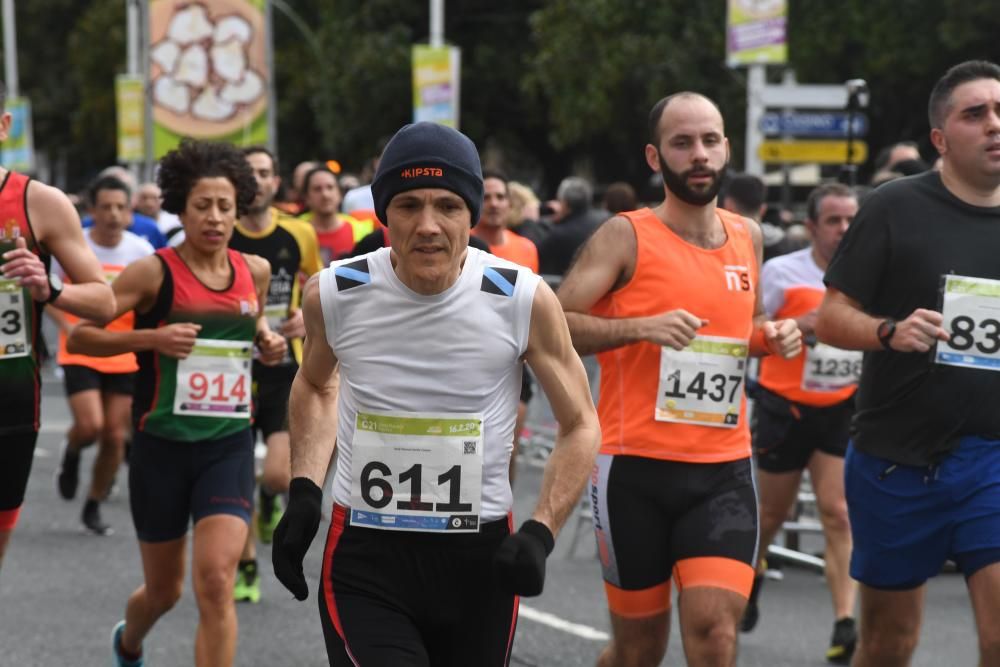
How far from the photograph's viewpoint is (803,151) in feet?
52.7

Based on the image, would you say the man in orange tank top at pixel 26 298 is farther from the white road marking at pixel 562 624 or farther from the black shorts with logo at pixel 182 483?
the white road marking at pixel 562 624

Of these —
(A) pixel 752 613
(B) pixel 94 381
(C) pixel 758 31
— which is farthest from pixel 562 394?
(C) pixel 758 31

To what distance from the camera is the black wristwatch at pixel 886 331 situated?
5504 mm

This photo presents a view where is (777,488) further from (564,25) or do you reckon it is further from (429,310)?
(564,25)

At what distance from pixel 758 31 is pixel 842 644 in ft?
34.9

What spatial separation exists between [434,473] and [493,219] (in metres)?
7.06

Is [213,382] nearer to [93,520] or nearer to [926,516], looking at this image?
[926,516]

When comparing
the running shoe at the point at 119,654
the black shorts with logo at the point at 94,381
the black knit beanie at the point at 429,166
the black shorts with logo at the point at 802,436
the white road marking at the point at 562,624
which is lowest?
the white road marking at the point at 562,624

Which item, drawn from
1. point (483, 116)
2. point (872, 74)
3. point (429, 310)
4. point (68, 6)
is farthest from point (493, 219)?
point (68, 6)

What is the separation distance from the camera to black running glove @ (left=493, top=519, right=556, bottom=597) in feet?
13.2

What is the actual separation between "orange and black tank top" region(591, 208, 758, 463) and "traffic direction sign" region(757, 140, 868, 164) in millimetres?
10023

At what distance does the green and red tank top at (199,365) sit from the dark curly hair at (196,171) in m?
0.21

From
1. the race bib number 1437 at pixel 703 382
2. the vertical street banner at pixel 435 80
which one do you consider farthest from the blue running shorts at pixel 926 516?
the vertical street banner at pixel 435 80

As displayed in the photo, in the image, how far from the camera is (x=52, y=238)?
614 centimetres
